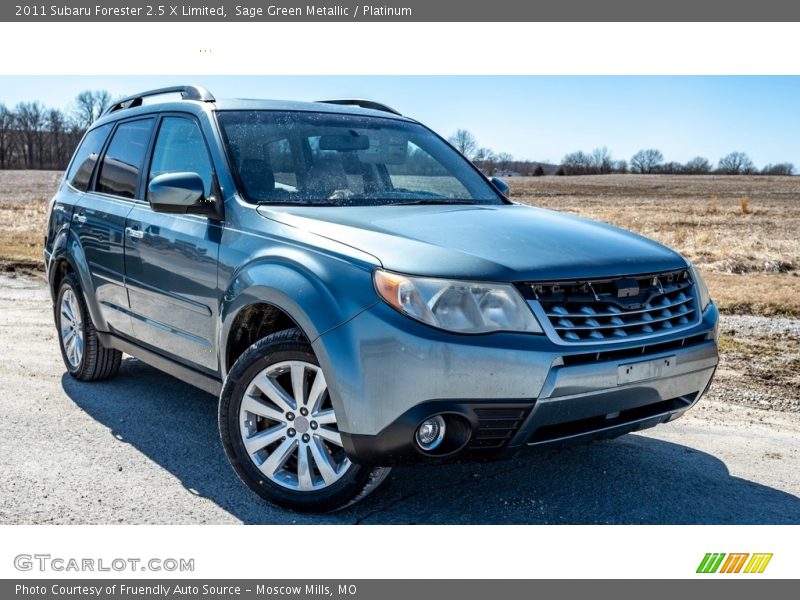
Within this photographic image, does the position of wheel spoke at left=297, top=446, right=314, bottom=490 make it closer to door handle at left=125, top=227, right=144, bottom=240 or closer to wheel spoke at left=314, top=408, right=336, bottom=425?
wheel spoke at left=314, top=408, right=336, bottom=425

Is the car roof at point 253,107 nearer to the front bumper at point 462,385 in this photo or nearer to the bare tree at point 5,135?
the front bumper at point 462,385

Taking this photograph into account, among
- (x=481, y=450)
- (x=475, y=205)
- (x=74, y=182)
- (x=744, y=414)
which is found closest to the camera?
(x=481, y=450)

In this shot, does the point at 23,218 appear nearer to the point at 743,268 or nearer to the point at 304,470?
the point at 743,268

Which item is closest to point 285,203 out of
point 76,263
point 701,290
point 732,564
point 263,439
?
point 263,439

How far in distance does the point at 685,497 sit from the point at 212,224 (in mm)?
2678

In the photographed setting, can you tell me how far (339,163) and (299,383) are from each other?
156 centimetres

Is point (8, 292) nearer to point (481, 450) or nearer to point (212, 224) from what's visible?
point (212, 224)

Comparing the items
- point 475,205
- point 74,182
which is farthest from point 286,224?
point 74,182

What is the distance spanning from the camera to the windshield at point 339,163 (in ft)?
14.3

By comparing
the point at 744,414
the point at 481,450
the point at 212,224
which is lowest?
the point at 744,414

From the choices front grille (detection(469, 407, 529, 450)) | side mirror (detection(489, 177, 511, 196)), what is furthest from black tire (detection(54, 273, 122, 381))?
front grille (detection(469, 407, 529, 450))

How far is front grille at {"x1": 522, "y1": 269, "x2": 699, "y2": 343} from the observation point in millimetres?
3336

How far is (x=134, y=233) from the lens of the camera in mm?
4930

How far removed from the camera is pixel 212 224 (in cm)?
423
